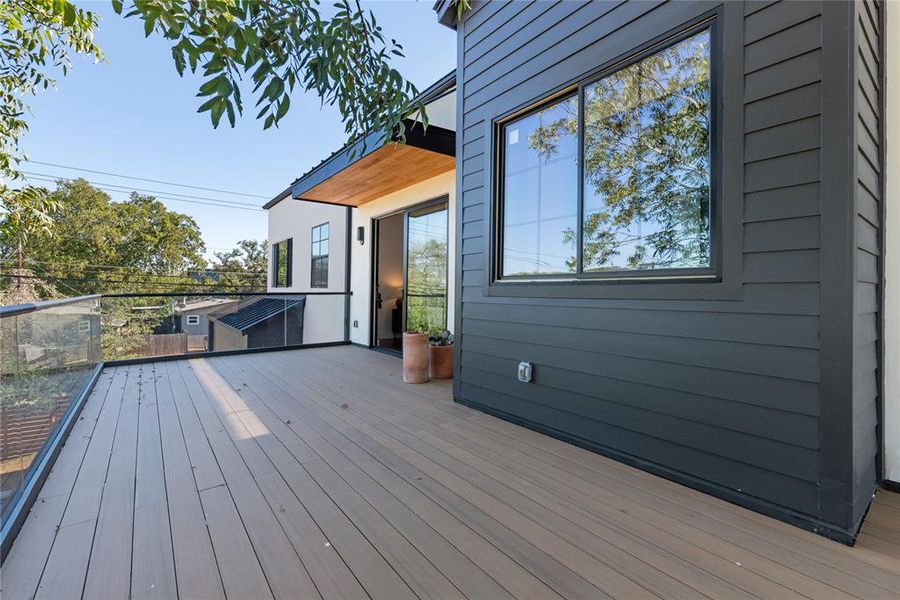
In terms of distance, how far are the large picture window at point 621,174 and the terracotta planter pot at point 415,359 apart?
5.04 ft

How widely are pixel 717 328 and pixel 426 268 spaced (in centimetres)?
382

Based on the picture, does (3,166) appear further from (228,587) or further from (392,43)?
(228,587)

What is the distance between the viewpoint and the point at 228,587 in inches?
50.1

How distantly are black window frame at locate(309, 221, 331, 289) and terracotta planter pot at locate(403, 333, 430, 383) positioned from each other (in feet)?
14.8

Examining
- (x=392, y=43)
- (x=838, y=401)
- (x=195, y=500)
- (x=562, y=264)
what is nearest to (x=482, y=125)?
(x=562, y=264)

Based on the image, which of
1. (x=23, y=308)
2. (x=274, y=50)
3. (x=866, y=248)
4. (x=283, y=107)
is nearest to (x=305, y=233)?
(x=23, y=308)

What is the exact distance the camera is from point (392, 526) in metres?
1.62

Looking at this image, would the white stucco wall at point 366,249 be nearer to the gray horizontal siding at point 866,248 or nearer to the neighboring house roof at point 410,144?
the neighboring house roof at point 410,144

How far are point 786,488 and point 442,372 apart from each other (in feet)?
10.2

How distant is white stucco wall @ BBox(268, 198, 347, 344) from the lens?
7.15m

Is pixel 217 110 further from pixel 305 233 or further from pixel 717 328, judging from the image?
pixel 305 233

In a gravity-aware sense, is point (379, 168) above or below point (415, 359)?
above

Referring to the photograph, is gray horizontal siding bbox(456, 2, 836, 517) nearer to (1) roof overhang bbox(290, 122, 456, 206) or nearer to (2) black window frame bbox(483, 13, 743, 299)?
(2) black window frame bbox(483, 13, 743, 299)

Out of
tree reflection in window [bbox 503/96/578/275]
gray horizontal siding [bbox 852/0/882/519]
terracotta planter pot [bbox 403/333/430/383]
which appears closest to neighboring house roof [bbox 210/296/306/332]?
terracotta planter pot [bbox 403/333/430/383]
